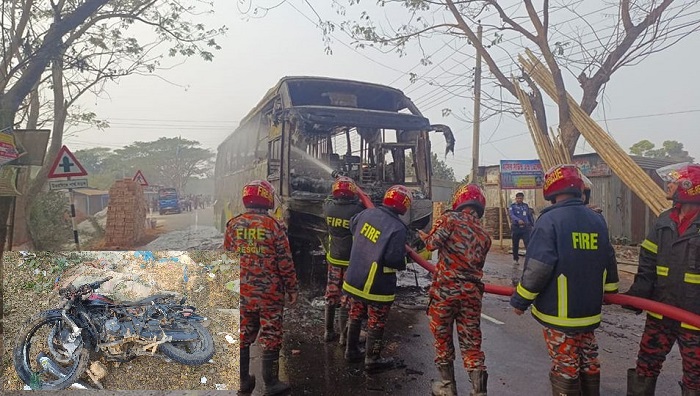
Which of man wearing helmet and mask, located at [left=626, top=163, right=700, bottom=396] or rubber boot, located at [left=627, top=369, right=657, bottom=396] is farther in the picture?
rubber boot, located at [left=627, top=369, right=657, bottom=396]

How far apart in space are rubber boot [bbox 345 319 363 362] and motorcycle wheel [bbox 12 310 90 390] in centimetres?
259

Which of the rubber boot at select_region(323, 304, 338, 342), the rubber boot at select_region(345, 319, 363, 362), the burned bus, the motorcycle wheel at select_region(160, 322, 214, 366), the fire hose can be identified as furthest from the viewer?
the burned bus

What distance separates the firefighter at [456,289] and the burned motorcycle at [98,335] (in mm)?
1826

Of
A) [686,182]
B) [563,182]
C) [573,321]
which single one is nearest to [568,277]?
[573,321]

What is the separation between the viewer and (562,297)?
3.06m

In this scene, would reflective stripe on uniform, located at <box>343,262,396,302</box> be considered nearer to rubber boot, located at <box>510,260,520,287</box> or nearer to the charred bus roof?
the charred bus roof

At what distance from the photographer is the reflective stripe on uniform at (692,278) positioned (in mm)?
3078

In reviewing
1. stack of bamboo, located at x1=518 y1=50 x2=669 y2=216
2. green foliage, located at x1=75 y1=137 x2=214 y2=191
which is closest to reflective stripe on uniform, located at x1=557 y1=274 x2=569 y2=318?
green foliage, located at x1=75 y1=137 x2=214 y2=191

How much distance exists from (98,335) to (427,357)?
3.18 m

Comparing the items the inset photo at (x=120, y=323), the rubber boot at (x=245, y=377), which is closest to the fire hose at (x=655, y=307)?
the inset photo at (x=120, y=323)

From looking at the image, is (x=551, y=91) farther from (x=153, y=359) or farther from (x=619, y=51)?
(x=153, y=359)

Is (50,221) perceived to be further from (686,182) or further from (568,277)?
(686,182)

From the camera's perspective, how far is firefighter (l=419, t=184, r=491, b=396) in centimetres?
361

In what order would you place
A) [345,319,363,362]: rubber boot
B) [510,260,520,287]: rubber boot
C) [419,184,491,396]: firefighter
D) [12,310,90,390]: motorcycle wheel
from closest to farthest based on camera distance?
[12,310,90,390]: motorcycle wheel, [419,184,491,396]: firefighter, [345,319,363,362]: rubber boot, [510,260,520,287]: rubber boot
